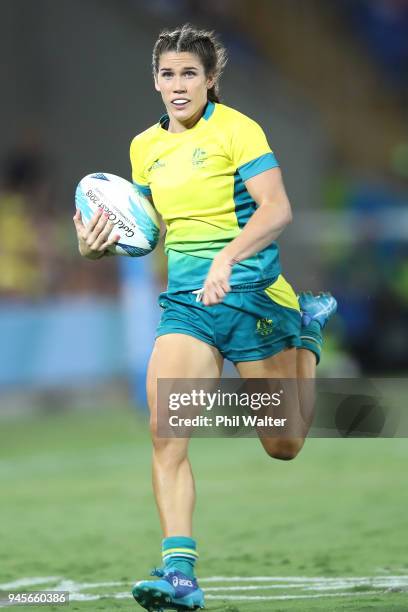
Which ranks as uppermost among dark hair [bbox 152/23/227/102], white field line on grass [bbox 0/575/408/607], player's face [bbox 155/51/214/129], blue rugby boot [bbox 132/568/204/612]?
dark hair [bbox 152/23/227/102]

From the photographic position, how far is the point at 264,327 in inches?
253

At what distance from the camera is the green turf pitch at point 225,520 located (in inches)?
267

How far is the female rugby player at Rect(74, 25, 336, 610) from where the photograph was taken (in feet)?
19.6

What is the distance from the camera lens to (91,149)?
21.1 m

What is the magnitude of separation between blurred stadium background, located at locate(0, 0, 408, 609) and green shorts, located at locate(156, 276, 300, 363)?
26.2 feet

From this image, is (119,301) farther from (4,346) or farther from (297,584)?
(297,584)

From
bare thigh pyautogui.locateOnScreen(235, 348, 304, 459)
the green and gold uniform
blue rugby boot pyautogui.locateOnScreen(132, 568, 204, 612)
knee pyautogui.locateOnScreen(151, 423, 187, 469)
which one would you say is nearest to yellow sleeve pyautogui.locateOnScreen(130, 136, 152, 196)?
the green and gold uniform

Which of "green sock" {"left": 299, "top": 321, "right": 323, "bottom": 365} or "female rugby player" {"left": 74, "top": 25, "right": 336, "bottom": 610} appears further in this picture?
"green sock" {"left": 299, "top": 321, "right": 323, "bottom": 365}

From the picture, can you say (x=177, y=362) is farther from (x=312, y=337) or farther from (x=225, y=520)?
(x=225, y=520)

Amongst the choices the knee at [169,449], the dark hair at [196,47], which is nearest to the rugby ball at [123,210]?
the dark hair at [196,47]

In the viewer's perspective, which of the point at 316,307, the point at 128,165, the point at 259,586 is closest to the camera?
the point at 259,586

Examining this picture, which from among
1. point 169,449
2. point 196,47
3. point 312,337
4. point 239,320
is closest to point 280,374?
point 239,320

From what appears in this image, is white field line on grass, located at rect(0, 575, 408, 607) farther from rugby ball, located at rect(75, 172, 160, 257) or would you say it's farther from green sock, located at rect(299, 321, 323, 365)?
rugby ball, located at rect(75, 172, 160, 257)

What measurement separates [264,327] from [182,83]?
111cm
